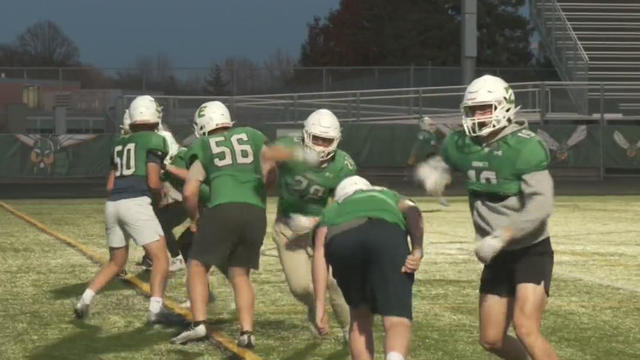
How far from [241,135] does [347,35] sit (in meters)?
58.2

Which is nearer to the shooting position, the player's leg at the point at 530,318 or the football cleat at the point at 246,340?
the player's leg at the point at 530,318

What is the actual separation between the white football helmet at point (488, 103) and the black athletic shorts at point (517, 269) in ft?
2.17

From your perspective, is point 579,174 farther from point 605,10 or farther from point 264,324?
point 264,324

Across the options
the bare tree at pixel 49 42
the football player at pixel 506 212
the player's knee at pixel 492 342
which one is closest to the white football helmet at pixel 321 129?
the football player at pixel 506 212

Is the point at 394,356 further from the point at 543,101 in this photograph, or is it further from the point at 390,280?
the point at 543,101

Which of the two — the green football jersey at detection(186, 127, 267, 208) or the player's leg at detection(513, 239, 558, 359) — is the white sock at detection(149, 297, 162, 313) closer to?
the green football jersey at detection(186, 127, 267, 208)

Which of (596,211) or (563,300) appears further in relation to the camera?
(596,211)

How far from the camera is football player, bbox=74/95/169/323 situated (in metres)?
9.72

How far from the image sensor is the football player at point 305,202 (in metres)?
8.17

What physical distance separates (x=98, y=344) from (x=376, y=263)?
337cm

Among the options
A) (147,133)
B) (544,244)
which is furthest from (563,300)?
(544,244)

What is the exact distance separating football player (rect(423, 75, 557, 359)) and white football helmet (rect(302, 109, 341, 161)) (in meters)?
1.16

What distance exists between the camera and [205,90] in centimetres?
4475

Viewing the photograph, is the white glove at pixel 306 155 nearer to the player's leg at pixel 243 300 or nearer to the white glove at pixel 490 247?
the player's leg at pixel 243 300
